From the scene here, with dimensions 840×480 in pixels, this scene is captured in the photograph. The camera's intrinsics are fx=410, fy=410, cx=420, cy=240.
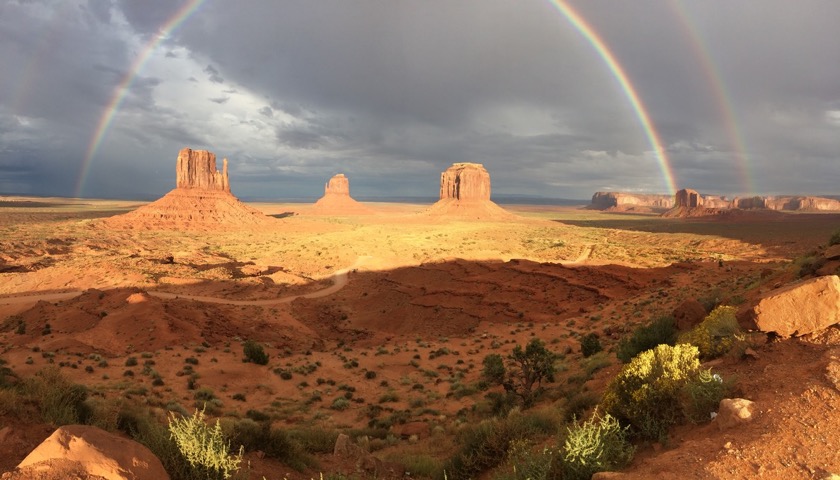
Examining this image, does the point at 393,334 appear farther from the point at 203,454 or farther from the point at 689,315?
the point at 203,454

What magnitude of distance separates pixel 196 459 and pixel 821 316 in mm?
10083

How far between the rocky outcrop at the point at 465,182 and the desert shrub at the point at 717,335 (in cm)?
14159

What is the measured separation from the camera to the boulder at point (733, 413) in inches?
205

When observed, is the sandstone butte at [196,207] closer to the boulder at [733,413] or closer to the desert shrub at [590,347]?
the desert shrub at [590,347]

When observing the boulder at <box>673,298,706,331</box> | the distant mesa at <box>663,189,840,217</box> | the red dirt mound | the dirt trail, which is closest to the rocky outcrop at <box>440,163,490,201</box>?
the red dirt mound

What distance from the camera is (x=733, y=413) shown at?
5.30 metres

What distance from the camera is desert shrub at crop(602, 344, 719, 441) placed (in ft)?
19.9

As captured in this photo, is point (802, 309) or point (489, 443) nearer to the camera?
point (802, 309)

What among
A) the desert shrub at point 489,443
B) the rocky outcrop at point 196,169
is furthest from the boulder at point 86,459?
the rocky outcrop at point 196,169

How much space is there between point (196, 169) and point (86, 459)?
118 metres

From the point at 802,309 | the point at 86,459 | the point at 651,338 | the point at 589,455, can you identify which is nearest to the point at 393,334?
the point at 651,338

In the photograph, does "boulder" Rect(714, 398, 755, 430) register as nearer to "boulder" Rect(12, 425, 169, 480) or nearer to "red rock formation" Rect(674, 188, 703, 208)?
"boulder" Rect(12, 425, 169, 480)

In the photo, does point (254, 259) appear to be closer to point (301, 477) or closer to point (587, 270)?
point (587, 270)

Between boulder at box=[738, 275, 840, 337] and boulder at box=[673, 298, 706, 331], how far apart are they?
172 inches
